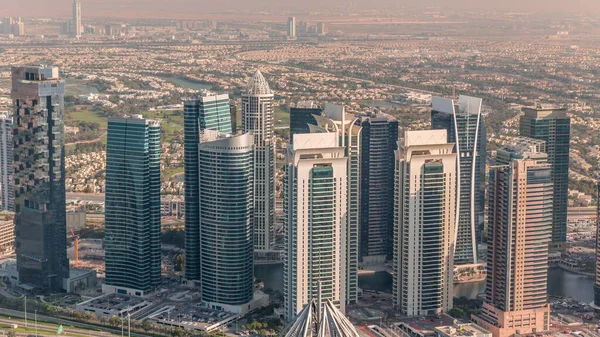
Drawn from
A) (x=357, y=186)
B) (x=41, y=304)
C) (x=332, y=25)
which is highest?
(x=332, y=25)

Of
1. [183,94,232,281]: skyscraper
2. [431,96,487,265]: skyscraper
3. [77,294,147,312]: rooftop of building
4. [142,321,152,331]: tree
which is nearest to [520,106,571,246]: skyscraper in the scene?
[431,96,487,265]: skyscraper

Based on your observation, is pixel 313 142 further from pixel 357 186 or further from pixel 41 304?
pixel 41 304

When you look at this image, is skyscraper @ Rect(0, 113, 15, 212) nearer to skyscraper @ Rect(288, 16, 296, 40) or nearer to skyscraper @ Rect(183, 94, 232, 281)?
skyscraper @ Rect(183, 94, 232, 281)

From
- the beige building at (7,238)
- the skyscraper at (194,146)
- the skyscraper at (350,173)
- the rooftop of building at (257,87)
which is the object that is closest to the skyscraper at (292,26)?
the rooftop of building at (257,87)

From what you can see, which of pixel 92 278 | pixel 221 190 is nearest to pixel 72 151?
pixel 92 278

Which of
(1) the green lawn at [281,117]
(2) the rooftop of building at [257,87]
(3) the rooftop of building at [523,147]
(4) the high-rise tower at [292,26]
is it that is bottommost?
(3) the rooftop of building at [523,147]

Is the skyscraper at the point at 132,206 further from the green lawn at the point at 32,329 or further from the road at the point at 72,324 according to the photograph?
the green lawn at the point at 32,329

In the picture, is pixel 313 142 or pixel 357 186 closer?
pixel 313 142
